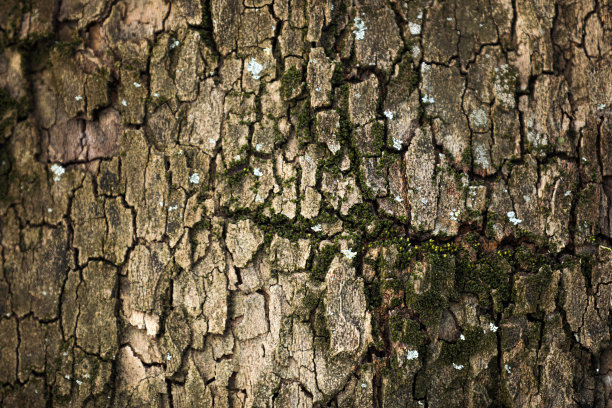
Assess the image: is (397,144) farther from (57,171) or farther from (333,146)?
(57,171)

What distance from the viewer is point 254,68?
183cm

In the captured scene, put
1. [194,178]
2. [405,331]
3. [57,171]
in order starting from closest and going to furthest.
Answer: [405,331]
[194,178]
[57,171]

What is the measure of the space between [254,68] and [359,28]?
0.48 meters

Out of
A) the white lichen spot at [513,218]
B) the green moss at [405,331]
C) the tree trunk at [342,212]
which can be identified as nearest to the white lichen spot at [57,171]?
the tree trunk at [342,212]

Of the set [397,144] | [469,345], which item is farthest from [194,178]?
[469,345]

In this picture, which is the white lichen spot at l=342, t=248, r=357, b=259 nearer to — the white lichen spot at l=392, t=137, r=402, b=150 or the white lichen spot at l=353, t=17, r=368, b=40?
the white lichen spot at l=392, t=137, r=402, b=150

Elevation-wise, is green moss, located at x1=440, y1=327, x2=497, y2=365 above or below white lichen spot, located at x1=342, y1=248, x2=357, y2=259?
below

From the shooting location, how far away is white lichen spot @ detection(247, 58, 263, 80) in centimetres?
183

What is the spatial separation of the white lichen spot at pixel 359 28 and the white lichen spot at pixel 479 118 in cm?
57

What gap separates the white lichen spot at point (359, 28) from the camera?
1821 millimetres

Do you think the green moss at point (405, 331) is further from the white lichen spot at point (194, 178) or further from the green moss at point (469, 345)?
the white lichen spot at point (194, 178)

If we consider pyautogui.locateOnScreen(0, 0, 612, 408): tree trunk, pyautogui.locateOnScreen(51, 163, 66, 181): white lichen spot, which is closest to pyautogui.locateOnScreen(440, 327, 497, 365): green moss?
pyautogui.locateOnScreen(0, 0, 612, 408): tree trunk

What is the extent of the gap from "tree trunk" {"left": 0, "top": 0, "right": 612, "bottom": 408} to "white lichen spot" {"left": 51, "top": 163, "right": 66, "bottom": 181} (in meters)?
0.15

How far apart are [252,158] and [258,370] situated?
88cm
